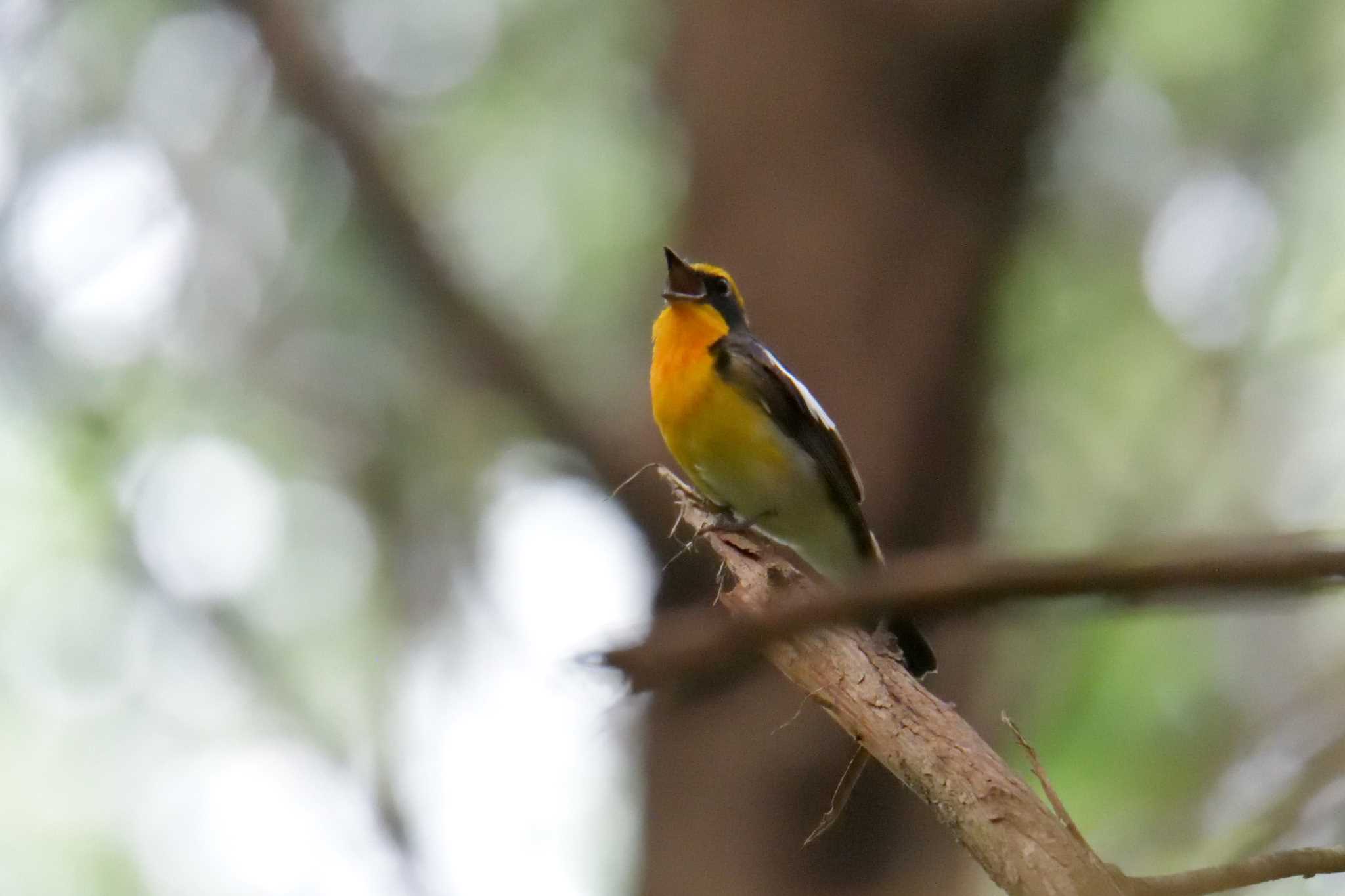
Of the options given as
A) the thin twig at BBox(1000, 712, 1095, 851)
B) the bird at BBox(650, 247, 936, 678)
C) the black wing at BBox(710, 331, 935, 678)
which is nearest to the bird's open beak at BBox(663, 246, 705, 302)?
the bird at BBox(650, 247, 936, 678)

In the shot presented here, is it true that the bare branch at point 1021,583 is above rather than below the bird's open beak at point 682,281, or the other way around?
above

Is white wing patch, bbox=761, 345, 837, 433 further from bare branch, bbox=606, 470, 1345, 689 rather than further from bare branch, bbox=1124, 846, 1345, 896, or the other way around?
bare branch, bbox=606, 470, 1345, 689

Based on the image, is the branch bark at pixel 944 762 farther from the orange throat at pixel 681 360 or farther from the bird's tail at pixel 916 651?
the orange throat at pixel 681 360

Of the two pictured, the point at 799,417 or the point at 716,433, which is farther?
the point at 799,417

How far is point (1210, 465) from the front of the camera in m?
7.28

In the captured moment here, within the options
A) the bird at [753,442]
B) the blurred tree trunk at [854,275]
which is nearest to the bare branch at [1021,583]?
the bird at [753,442]

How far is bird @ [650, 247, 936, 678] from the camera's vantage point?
15.1 ft

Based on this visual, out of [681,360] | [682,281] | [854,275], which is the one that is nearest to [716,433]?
[681,360]

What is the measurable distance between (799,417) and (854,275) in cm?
130

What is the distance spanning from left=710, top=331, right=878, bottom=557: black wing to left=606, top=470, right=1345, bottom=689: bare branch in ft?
12.5

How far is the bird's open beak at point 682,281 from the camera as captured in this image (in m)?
5.02

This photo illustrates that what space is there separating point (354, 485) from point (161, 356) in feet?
4.02

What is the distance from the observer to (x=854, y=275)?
5.86 meters

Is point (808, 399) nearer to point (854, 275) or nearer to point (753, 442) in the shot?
point (753, 442)
